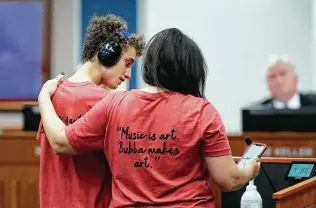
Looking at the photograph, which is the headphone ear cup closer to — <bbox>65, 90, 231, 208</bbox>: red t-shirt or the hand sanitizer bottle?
<bbox>65, 90, 231, 208</bbox>: red t-shirt

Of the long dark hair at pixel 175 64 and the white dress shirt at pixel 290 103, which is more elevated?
the long dark hair at pixel 175 64

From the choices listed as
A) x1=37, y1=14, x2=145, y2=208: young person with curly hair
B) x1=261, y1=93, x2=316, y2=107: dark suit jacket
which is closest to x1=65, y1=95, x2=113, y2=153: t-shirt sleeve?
x1=37, y1=14, x2=145, y2=208: young person with curly hair

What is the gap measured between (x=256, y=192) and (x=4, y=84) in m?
5.24

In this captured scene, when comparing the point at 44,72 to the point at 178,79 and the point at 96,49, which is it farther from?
the point at 178,79

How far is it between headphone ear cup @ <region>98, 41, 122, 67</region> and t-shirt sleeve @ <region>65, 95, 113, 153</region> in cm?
29

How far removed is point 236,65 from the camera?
6785mm

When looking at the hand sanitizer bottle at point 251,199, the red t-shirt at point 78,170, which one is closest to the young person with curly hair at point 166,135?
the red t-shirt at point 78,170

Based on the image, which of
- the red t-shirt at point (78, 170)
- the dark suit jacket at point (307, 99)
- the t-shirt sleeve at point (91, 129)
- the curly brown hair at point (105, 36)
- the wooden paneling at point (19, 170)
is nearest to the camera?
the t-shirt sleeve at point (91, 129)

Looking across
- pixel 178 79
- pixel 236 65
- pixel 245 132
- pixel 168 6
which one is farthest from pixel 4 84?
pixel 178 79

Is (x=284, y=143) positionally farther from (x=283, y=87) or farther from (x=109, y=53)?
(x=109, y=53)

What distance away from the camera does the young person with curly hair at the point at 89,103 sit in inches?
94.7

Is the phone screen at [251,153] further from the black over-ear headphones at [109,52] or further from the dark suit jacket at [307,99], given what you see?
the dark suit jacket at [307,99]

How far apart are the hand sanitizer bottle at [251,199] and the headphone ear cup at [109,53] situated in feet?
2.17

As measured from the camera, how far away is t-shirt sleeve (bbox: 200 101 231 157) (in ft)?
6.84
